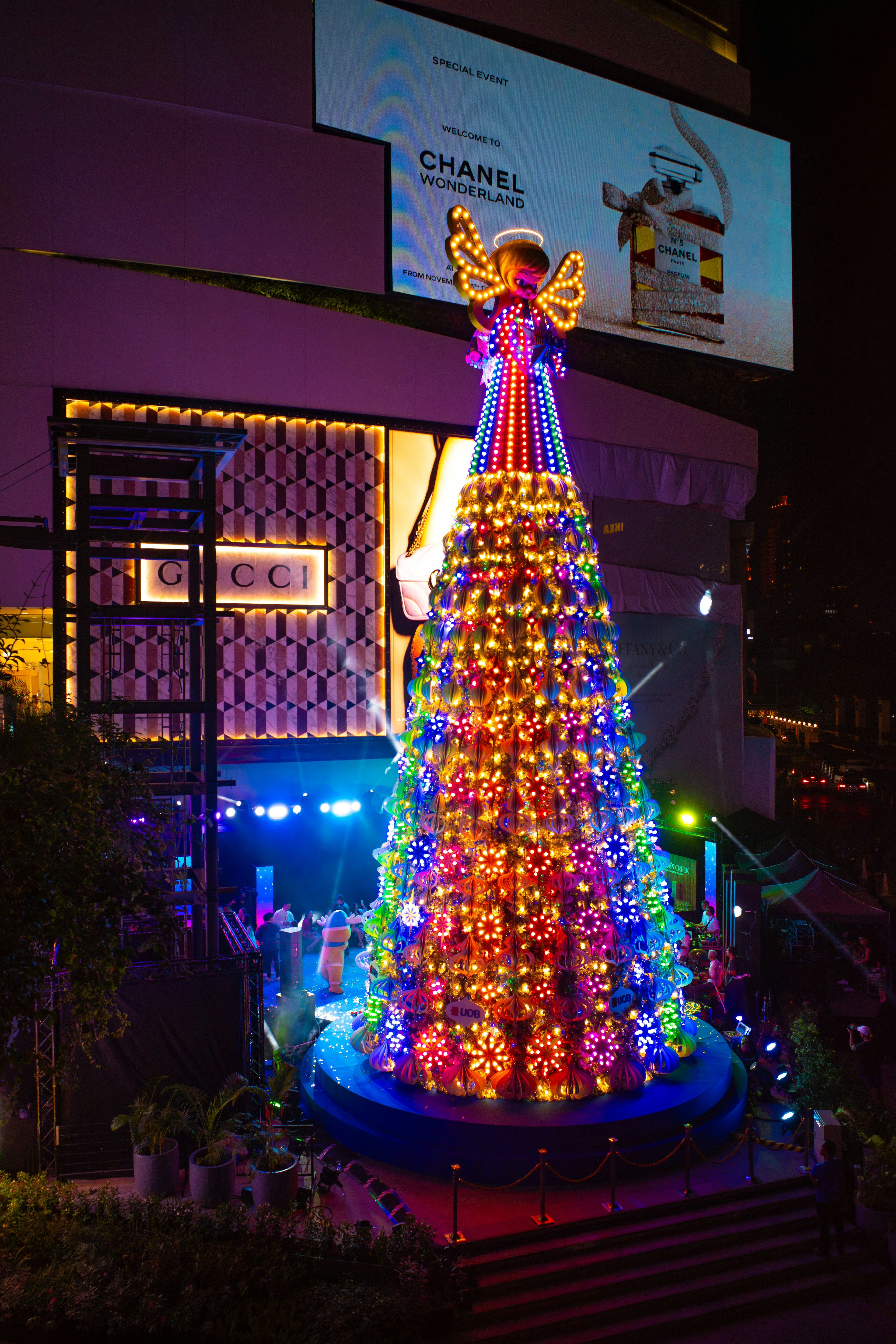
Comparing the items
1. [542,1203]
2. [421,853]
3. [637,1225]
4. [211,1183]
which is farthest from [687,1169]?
[211,1183]

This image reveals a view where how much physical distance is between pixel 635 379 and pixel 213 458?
14620 millimetres

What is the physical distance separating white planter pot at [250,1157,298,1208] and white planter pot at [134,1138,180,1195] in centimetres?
81

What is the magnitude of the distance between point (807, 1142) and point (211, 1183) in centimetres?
594

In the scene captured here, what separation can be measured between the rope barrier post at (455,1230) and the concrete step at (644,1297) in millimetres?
566

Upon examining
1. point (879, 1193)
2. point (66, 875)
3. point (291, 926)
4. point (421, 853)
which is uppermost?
point (66, 875)

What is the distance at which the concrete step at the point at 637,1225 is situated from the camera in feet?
24.1

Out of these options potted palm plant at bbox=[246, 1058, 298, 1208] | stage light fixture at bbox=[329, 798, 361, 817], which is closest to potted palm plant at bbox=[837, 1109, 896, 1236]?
potted palm plant at bbox=[246, 1058, 298, 1208]

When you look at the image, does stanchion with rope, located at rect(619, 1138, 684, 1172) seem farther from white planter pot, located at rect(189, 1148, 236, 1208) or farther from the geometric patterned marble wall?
the geometric patterned marble wall

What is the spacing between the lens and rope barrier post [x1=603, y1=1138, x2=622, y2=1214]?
7.80 m

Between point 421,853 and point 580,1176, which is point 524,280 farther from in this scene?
point 580,1176

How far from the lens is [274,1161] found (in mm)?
7902

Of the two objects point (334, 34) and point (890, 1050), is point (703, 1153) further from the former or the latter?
point (334, 34)

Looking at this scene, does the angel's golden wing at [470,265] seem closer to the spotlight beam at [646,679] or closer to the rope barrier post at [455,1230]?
the rope barrier post at [455,1230]

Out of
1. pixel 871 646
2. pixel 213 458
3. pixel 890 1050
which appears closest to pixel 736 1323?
pixel 890 1050
